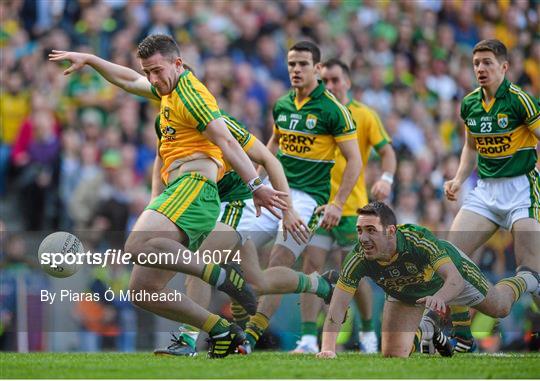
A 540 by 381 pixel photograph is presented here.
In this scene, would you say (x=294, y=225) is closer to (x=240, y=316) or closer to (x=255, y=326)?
(x=255, y=326)

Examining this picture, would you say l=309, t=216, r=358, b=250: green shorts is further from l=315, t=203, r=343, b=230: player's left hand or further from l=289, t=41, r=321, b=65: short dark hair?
l=289, t=41, r=321, b=65: short dark hair

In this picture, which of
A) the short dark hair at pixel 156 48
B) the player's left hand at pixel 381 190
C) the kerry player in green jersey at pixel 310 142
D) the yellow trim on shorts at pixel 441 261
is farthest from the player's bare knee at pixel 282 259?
the short dark hair at pixel 156 48

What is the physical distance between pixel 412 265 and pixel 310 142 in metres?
1.95

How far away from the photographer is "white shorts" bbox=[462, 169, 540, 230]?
32.2ft

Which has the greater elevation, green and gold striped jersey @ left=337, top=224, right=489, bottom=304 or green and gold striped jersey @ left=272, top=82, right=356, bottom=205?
green and gold striped jersey @ left=272, top=82, right=356, bottom=205

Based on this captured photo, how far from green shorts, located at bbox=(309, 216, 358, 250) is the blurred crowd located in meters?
2.41

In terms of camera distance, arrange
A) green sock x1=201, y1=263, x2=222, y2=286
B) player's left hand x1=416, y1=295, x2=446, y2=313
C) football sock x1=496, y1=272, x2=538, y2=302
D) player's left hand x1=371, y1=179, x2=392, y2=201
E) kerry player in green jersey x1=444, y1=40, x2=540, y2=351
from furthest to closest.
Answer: player's left hand x1=371, y1=179, x2=392, y2=201
kerry player in green jersey x1=444, y1=40, x2=540, y2=351
football sock x1=496, y1=272, x2=538, y2=302
green sock x1=201, y1=263, x2=222, y2=286
player's left hand x1=416, y1=295, x2=446, y2=313

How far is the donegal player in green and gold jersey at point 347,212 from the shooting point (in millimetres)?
10539

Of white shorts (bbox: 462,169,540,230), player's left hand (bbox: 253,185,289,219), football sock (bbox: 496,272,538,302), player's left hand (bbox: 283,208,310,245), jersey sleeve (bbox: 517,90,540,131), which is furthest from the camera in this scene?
white shorts (bbox: 462,169,540,230)

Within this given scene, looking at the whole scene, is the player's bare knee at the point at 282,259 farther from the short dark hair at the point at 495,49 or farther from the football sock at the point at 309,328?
the short dark hair at the point at 495,49

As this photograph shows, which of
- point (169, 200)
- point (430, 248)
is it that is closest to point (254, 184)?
point (169, 200)

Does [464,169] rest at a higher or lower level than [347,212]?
higher

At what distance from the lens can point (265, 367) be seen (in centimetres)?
810

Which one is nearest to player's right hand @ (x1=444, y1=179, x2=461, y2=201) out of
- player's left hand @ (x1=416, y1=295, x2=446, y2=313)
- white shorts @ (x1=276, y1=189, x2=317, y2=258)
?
white shorts @ (x1=276, y1=189, x2=317, y2=258)
